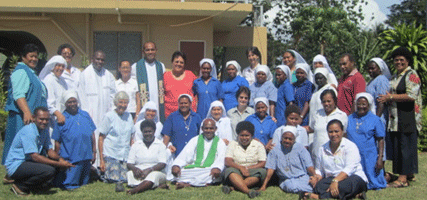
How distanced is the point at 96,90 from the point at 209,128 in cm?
186

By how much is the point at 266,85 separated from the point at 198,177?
176 cm

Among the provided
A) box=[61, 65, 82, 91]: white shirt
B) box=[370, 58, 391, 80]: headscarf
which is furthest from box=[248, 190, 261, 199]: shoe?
box=[61, 65, 82, 91]: white shirt

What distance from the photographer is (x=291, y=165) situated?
22.7ft

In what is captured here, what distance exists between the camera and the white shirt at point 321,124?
6.94 meters

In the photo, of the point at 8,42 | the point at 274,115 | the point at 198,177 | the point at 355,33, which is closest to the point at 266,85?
the point at 274,115

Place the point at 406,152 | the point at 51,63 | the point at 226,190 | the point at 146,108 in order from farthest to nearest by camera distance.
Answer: the point at 146,108 → the point at 51,63 → the point at 406,152 → the point at 226,190

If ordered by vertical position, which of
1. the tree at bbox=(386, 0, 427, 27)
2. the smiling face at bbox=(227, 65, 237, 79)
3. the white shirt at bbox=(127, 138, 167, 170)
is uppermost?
the tree at bbox=(386, 0, 427, 27)

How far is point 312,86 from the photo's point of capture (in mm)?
7766

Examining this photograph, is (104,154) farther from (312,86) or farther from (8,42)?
(8,42)

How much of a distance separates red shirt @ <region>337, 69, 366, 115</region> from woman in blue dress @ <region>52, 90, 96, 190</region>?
351cm

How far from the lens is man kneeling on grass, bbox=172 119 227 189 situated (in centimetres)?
718

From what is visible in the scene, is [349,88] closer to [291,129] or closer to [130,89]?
[291,129]

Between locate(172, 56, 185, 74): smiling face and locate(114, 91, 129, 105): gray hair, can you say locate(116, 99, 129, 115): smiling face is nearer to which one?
locate(114, 91, 129, 105): gray hair

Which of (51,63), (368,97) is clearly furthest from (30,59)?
(368,97)
